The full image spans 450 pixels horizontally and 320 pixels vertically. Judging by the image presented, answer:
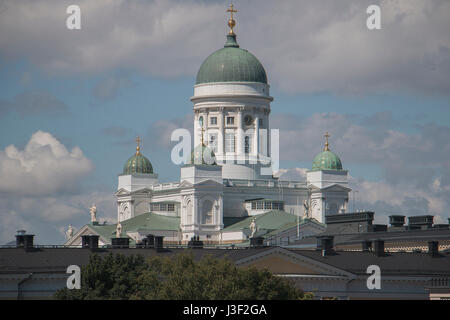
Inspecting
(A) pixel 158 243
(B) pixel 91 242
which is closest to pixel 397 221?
(A) pixel 158 243

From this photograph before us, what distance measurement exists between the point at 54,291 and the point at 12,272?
350 centimetres

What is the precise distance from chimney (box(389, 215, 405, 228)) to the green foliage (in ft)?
211

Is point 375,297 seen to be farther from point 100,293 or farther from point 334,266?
point 100,293

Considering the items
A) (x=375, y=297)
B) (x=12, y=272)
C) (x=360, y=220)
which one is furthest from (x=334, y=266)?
(x=360, y=220)

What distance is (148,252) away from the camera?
5167 inches

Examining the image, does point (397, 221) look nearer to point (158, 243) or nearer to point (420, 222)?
point (420, 222)

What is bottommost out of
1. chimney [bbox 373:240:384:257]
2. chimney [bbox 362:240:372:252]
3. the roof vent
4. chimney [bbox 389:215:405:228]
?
chimney [bbox 373:240:384:257]

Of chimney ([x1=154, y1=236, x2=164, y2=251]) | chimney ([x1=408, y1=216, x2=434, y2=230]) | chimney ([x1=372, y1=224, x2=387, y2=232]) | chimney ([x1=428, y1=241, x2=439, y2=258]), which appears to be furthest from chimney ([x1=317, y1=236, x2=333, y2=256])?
chimney ([x1=408, y1=216, x2=434, y2=230])

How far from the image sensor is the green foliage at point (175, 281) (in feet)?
337

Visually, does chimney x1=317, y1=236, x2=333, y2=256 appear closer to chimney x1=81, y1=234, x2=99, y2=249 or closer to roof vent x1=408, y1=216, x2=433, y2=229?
chimney x1=81, y1=234, x2=99, y2=249

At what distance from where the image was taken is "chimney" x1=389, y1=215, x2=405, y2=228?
181125 millimetres

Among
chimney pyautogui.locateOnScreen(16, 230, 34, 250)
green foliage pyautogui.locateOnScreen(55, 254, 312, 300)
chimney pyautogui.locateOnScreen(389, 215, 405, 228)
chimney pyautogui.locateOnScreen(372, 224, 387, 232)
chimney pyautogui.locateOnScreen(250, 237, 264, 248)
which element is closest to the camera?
green foliage pyautogui.locateOnScreen(55, 254, 312, 300)

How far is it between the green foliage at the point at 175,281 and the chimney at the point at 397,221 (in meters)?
64.3

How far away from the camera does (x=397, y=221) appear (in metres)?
182
